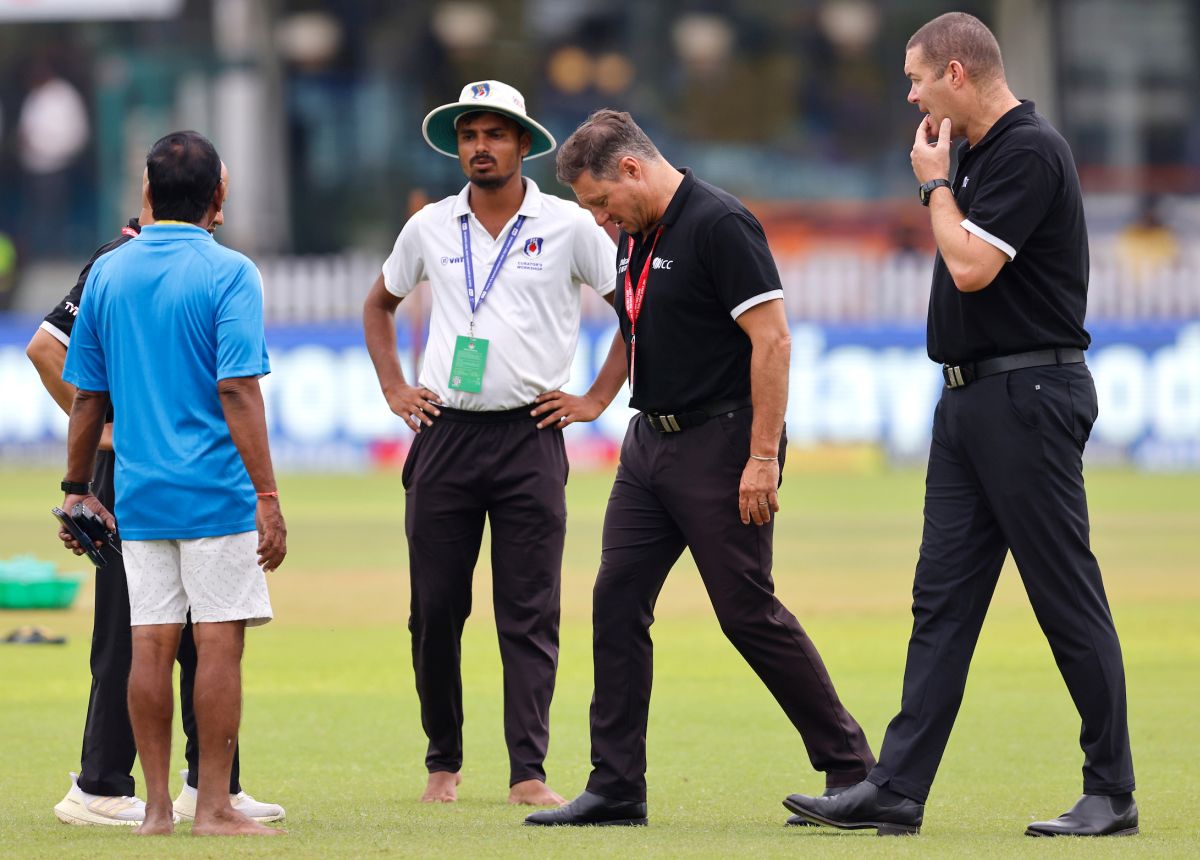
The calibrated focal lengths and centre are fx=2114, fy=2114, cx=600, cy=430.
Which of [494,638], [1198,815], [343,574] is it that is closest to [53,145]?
[343,574]

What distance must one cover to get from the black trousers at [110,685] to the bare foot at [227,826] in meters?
Result: 0.56

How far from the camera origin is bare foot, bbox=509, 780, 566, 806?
752 cm

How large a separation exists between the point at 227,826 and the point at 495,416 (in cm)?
207

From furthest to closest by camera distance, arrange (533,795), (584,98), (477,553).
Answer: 1. (584,98)
2. (477,553)
3. (533,795)

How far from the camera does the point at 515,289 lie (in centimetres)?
792

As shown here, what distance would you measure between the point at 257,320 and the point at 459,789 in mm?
2279

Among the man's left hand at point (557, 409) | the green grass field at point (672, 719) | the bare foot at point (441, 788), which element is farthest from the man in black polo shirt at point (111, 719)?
the man's left hand at point (557, 409)

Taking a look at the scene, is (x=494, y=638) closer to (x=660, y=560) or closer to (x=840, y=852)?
(x=660, y=560)

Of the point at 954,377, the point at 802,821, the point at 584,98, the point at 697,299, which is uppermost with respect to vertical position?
the point at 584,98

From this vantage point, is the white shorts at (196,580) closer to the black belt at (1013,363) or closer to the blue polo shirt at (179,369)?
the blue polo shirt at (179,369)

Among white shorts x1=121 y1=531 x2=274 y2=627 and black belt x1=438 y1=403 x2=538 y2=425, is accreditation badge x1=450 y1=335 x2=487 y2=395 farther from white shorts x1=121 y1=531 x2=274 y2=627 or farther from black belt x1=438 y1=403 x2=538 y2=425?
white shorts x1=121 y1=531 x2=274 y2=627

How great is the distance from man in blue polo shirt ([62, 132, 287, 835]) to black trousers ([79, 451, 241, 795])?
1.75 feet

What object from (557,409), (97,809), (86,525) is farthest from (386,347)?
(97,809)

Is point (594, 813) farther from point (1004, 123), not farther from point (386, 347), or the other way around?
point (1004, 123)
